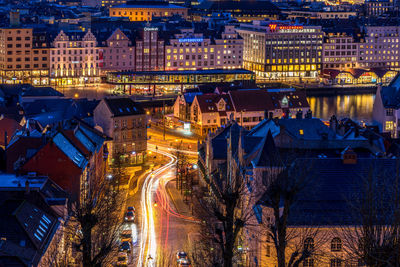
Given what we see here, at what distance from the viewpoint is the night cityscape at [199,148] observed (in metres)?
18.0

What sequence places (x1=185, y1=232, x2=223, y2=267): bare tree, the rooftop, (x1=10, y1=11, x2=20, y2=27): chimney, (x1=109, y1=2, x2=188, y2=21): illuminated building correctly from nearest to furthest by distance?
(x1=185, y1=232, x2=223, y2=267): bare tree, the rooftop, (x1=10, y1=11, x2=20, y2=27): chimney, (x1=109, y1=2, x2=188, y2=21): illuminated building

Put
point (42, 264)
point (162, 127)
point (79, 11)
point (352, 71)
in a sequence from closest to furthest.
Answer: point (42, 264), point (162, 127), point (352, 71), point (79, 11)

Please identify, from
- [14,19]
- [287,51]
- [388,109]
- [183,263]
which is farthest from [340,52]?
[183,263]

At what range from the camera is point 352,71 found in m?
75.6

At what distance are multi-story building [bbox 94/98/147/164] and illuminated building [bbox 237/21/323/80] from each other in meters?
40.8

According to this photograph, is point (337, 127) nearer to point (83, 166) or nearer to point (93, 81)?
point (83, 166)

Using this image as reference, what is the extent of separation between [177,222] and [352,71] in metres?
52.0

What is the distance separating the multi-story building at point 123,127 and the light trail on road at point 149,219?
140 centimetres

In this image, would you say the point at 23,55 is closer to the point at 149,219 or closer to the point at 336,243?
the point at 149,219

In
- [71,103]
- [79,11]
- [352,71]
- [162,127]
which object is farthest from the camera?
[79,11]

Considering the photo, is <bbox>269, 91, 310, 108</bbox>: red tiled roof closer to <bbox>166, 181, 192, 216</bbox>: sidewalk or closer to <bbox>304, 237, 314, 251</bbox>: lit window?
<bbox>166, 181, 192, 216</bbox>: sidewalk

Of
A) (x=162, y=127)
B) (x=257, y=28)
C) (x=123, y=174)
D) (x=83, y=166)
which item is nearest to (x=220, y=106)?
(x=162, y=127)

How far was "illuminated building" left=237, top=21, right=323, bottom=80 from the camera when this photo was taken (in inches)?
3000

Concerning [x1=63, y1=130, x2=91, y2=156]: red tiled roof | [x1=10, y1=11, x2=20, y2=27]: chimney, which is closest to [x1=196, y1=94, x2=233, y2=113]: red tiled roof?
[x1=63, y1=130, x2=91, y2=156]: red tiled roof
